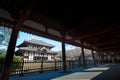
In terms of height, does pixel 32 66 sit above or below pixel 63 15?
below

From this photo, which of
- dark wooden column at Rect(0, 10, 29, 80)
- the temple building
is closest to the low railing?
dark wooden column at Rect(0, 10, 29, 80)

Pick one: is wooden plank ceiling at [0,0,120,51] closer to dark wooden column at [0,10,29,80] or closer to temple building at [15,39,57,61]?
dark wooden column at [0,10,29,80]

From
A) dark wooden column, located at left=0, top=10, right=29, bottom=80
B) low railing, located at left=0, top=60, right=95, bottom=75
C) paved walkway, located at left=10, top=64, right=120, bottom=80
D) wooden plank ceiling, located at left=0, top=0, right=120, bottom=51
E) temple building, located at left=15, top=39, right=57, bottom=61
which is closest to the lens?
dark wooden column, located at left=0, top=10, right=29, bottom=80

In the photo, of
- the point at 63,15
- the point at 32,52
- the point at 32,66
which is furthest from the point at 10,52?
the point at 32,52

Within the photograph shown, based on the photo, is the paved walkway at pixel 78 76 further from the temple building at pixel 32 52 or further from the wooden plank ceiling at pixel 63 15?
the temple building at pixel 32 52

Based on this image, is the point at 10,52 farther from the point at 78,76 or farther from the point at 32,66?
the point at 32,66

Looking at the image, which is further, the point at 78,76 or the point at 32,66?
the point at 32,66

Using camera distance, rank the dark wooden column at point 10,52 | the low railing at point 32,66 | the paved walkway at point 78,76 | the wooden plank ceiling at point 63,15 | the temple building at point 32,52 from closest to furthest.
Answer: the dark wooden column at point 10,52 < the wooden plank ceiling at point 63,15 < the paved walkway at point 78,76 < the low railing at point 32,66 < the temple building at point 32,52

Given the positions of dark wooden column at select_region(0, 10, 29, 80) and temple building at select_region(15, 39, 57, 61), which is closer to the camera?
dark wooden column at select_region(0, 10, 29, 80)

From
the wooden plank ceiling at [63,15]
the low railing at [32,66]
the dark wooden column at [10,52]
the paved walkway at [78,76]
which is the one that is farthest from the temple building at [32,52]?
the dark wooden column at [10,52]

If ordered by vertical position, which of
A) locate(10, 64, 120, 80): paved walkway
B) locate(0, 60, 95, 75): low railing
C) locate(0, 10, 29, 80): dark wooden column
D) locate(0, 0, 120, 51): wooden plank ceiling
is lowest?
locate(10, 64, 120, 80): paved walkway

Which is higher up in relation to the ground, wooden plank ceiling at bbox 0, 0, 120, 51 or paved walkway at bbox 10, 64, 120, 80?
wooden plank ceiling at bbox 0, 0, 120, 51

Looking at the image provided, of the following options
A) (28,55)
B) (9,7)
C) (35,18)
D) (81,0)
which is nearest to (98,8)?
(81,0)

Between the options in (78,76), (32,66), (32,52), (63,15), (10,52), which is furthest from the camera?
(32,52)
